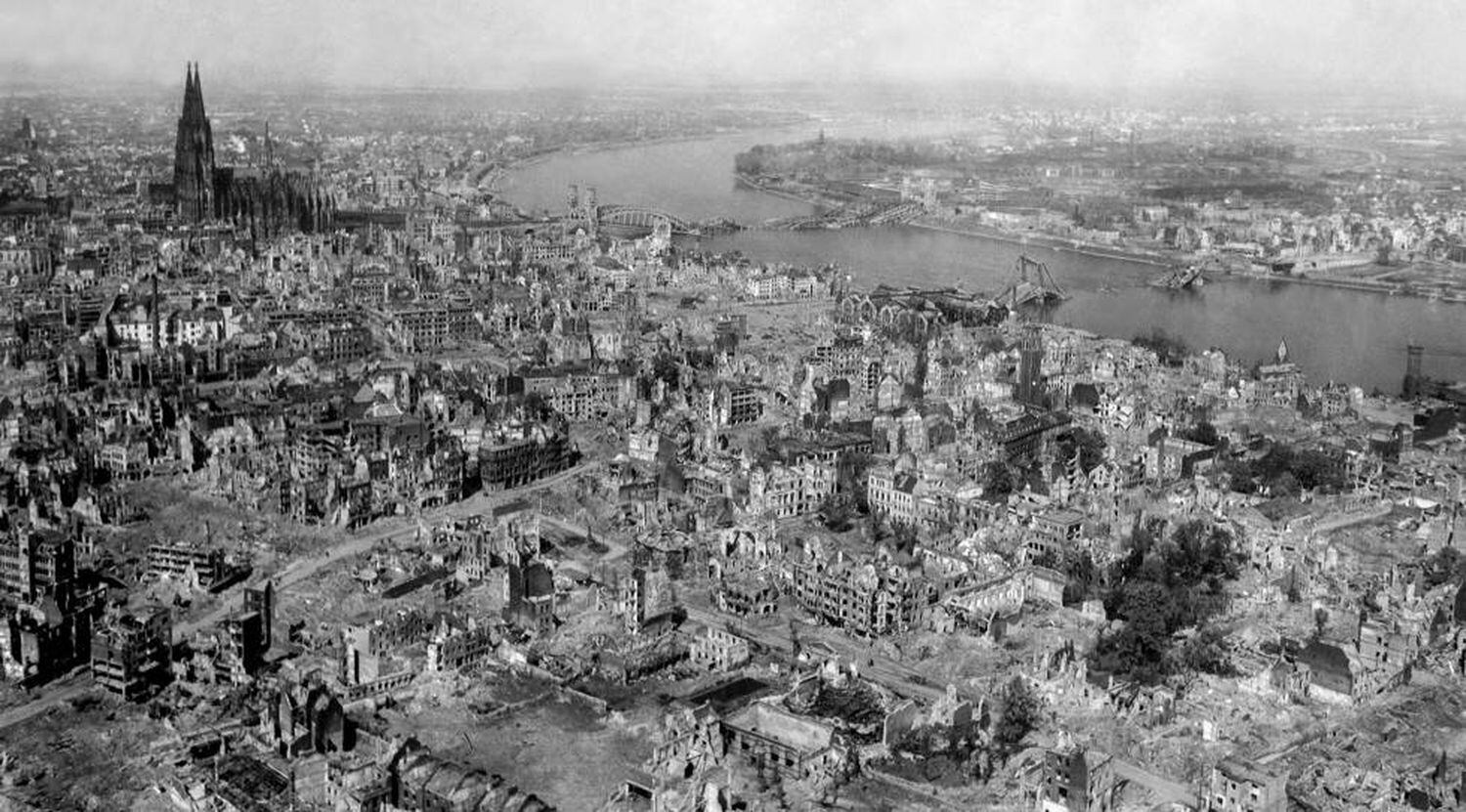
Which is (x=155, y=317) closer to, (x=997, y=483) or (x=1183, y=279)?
(x=997, y=483)

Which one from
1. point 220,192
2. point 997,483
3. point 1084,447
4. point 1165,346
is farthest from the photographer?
point 220,192

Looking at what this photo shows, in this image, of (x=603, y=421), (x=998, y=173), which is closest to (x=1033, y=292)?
(x=603, y=421)

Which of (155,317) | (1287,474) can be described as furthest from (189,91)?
(1287,474)

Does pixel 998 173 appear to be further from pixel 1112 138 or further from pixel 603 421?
pixel 603 421

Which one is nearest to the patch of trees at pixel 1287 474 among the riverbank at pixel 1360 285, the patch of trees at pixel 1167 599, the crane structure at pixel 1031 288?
the patch of trees at pixel 1167 599

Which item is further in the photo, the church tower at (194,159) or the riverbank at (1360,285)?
the church tower at (194,159)

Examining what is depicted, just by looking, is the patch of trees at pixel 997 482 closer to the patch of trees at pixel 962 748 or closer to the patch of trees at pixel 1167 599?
the patch of trees at pixel 1167 599

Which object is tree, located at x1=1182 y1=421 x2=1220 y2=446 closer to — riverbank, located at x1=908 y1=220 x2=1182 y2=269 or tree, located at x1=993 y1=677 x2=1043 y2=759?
tree, located at x1=993 y1=677 x2=1043 y2=759
